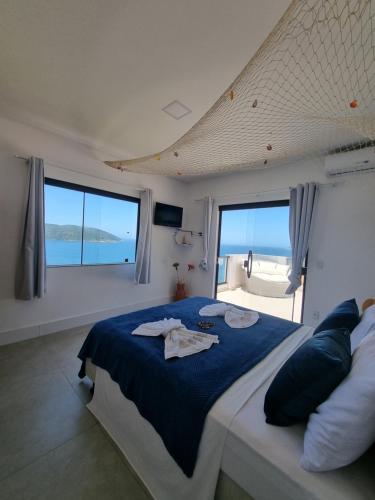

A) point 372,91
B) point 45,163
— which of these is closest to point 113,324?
point 45,163

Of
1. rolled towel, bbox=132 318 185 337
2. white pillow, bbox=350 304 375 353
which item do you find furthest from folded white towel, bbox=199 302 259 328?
white pillow, bbox=350 304 375 353

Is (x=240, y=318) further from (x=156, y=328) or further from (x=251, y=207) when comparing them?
(x=251, y=207)

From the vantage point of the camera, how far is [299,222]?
2863mm

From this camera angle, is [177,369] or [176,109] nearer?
[177,369]

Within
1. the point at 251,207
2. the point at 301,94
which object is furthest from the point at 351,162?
the point at 251,207

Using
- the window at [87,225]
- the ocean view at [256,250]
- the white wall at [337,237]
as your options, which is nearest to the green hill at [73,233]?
the window at [87,225]

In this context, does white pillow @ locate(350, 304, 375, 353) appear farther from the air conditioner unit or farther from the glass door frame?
the air conditioner unit

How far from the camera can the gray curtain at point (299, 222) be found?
2.77 metres

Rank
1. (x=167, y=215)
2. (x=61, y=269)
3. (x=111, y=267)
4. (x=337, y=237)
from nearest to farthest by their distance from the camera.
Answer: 1. (x=337, y=237)
2. (x=61, y=269)
3. (x=111, y=267)
4. (x=167, y=215)

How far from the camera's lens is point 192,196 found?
4.40m

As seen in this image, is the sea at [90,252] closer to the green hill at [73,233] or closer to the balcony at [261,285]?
the green hill at [73,233]

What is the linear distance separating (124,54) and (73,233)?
2.24 metres

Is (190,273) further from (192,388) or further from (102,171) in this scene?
(192,388)

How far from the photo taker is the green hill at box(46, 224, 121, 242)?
110 inches
